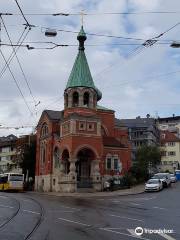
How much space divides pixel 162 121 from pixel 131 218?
130 metres

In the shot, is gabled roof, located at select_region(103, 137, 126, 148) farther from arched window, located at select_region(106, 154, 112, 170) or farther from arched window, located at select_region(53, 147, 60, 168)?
arched window, located at select_region(53, 147, 60, 168)

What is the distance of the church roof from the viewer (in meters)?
57.1

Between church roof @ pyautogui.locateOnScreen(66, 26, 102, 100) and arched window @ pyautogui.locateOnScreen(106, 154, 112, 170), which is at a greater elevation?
church roof @ pyautogui.locateOnScreen(66, 26, 102, 100)

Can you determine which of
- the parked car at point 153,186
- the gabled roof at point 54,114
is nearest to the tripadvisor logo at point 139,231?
the parked car at point 153,186

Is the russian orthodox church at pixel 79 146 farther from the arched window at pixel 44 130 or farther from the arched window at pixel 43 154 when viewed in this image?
the arched window at pixel 44 130

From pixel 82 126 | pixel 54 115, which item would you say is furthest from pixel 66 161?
pixel 54 115

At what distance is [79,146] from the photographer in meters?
54.5

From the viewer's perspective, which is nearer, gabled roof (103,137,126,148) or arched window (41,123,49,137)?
gabled roof (103,137,126,148)

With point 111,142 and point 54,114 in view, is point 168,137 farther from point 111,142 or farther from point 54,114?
point 111,142

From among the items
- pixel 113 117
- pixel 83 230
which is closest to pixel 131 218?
pixel 83 230

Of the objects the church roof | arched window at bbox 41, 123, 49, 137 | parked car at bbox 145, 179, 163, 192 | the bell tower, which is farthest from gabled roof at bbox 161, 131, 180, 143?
parked car at bbox 145, 179, 163, 192

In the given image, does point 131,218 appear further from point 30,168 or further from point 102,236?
point 30,168

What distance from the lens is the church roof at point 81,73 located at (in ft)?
187

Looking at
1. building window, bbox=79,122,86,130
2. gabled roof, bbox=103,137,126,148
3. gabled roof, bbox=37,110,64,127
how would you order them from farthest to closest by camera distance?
1. gabled roof, bbox=37,110,64,127
2. gabled roof, bbox=103,137,126,148
3. building window, bbox=79,122,86,130
